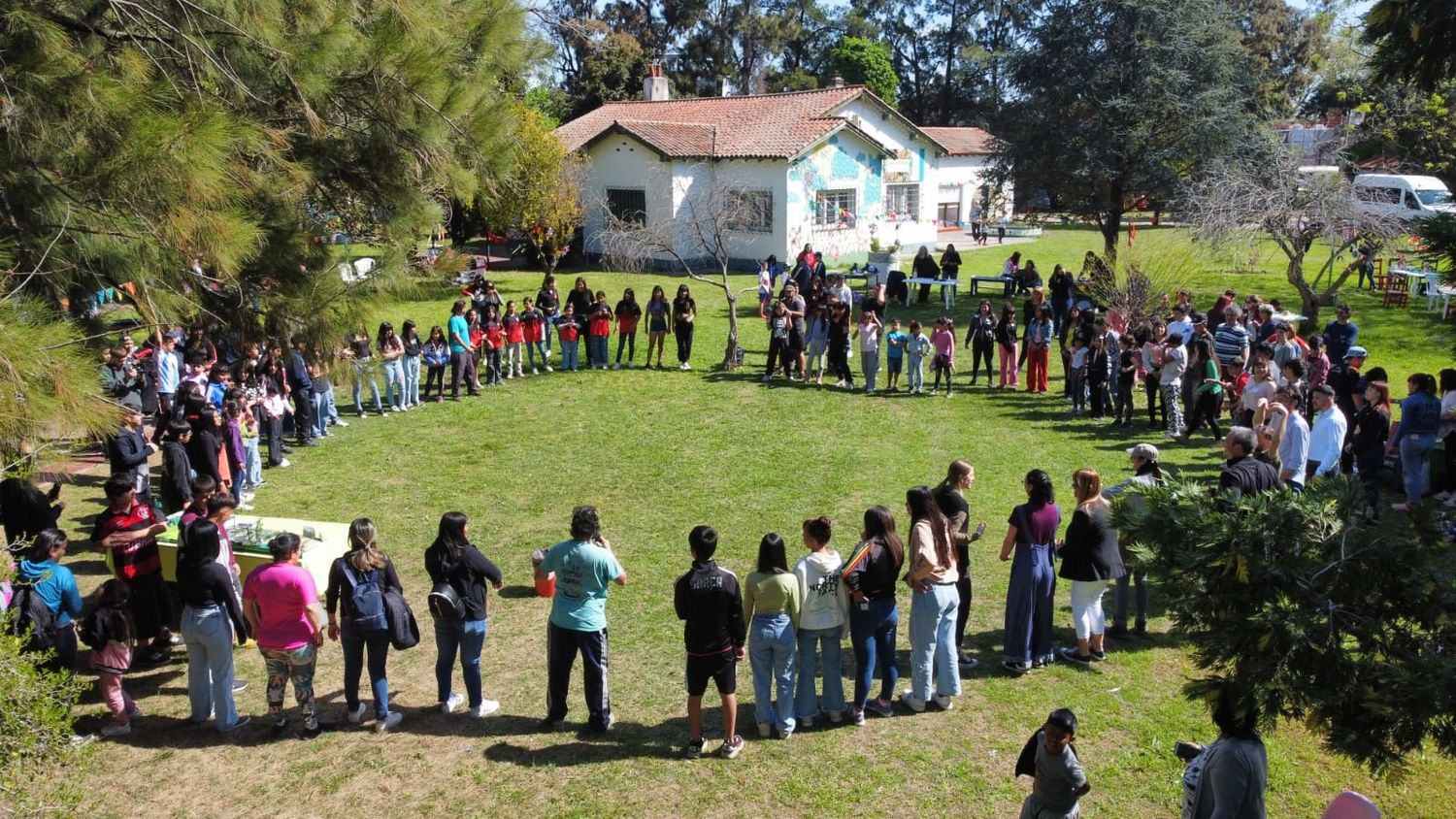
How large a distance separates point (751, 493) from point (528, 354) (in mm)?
8482

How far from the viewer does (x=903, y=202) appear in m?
35.9

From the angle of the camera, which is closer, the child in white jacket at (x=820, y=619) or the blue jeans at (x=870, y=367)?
the child in white jacket at (x=820, y=619)

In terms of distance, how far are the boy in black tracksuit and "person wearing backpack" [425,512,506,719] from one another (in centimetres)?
135

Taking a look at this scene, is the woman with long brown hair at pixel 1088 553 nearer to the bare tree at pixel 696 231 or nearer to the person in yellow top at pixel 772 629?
the person in yellow top at pixel 772 629

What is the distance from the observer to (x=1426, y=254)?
3520mm

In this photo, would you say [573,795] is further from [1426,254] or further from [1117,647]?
[1426,254]

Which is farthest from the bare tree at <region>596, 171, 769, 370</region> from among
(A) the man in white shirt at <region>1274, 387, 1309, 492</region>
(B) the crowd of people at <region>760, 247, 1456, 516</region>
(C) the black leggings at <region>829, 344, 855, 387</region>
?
(A) the man in white shirt at <region>1274, 387, 1309, 492</region>

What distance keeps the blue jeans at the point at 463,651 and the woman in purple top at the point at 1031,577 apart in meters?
3.54

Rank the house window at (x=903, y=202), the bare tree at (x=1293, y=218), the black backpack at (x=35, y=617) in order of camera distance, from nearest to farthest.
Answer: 1. the black backpack at (x=35, y=617)
2. the bare tree at (x=1293, y=218)
3. the house window at (x=903, y=202)

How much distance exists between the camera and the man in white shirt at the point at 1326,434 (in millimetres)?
9781

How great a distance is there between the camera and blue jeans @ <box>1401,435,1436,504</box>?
10.2 meters

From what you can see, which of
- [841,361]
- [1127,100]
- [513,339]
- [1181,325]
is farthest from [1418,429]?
[1127,100]

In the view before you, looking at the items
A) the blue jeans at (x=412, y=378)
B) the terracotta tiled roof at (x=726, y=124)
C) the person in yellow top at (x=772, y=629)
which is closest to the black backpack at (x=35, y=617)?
the person in yellow top at (x=772, y=629)

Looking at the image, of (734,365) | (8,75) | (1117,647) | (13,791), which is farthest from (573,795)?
(734,365)
